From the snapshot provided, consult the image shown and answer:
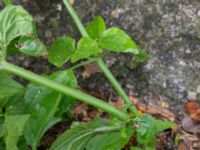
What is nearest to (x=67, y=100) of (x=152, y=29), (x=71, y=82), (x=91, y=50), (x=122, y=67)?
(x=71, y=82)

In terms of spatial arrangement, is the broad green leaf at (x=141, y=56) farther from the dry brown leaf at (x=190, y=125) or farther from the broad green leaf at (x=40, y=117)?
the broad green leaf at (x=40, y=117)

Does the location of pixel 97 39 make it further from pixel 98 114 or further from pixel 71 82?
pixel 98 114

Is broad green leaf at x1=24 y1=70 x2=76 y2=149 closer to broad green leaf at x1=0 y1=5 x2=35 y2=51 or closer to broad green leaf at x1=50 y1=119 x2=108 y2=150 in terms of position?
broad green leaf at x1=50 y1=119 x2=108 y2=150

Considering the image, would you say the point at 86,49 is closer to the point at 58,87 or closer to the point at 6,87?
the point at 58,87

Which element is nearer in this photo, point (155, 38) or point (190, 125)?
point (190, 125)

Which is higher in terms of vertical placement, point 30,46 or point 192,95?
point 30,46

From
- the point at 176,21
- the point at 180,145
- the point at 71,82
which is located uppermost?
the point at 71,82

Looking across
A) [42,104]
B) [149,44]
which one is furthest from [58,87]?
[149,44]
